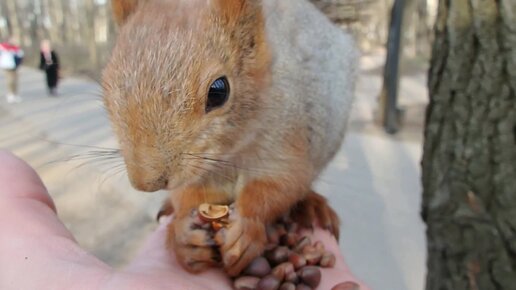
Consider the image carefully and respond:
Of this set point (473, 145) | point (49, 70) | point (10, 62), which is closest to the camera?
point (473, 145)

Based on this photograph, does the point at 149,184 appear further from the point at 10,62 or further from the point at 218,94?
the point at 10,62

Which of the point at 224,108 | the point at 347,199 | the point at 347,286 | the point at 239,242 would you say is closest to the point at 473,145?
the point at 347,286

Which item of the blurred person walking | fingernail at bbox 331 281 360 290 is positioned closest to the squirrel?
fingernail at bbox 331 281 360 290

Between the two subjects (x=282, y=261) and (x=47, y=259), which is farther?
(x=282, y=261)

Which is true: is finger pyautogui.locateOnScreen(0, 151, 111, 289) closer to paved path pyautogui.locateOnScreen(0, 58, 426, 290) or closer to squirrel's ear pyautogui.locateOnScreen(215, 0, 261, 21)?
squirrel's ear pyautogui.locateOnScreen(215, 0, 261, 21)

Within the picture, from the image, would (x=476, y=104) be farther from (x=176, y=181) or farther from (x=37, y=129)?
(x=37, y=129)

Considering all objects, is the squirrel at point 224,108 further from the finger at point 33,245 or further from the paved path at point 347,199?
the paved path at point 347,199

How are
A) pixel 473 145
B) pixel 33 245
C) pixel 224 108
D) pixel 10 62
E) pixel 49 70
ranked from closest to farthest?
pixel 224 108 → pixel 33 245 → pixel 473 145 → pixel 10 62 → pixel 49 70
